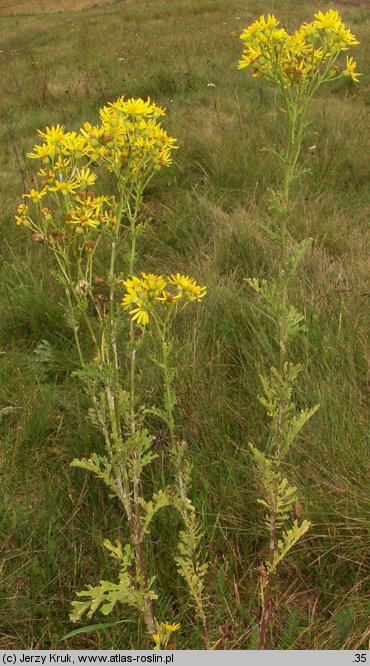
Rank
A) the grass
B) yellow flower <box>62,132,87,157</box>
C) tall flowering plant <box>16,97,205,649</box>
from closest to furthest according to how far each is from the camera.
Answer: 1. tall flowering plant <box>16,97,205,649</box>
2. yellow flower <box>62,132,87,157</box>
3. the grass

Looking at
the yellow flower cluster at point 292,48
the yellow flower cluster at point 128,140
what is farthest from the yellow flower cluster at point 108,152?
the yellow flower cluster at point 292,48

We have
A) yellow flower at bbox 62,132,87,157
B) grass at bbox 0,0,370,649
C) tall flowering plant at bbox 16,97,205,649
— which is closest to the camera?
tall flowering plant at bbox 16,97,205,649

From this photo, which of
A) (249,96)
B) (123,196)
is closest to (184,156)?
(249,96)

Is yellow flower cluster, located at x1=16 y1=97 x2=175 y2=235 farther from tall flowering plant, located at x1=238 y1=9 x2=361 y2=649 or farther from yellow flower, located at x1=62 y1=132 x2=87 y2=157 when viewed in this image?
tall flowering plant, located at x1=238 y1=9 x2=361 y2=649

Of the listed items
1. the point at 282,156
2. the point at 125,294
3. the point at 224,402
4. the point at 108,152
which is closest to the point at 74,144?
the point at 108,152

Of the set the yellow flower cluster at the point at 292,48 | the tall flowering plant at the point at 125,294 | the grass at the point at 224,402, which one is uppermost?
the yellow flower cluster at the point at 292,48

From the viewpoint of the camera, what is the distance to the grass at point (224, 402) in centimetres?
158

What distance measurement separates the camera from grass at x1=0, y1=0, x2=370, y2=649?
158 centimetres

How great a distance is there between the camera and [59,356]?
8.60ft

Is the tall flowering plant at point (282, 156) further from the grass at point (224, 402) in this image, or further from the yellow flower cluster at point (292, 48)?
the grass at point (224, 402)

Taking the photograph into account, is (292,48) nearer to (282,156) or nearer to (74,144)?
(282,156)

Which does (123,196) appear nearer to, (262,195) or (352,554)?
(352,554)

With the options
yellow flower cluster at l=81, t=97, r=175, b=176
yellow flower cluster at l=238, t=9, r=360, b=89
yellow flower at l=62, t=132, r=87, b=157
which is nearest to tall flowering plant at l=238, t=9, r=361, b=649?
yellow flower cluster at l=238, t=9, r=360, b=89

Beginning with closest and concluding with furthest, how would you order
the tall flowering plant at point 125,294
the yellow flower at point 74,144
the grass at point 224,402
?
the tall flowering plant at point 125,294 → the yellow flower at point 74,144 → the grass at point 224,402
